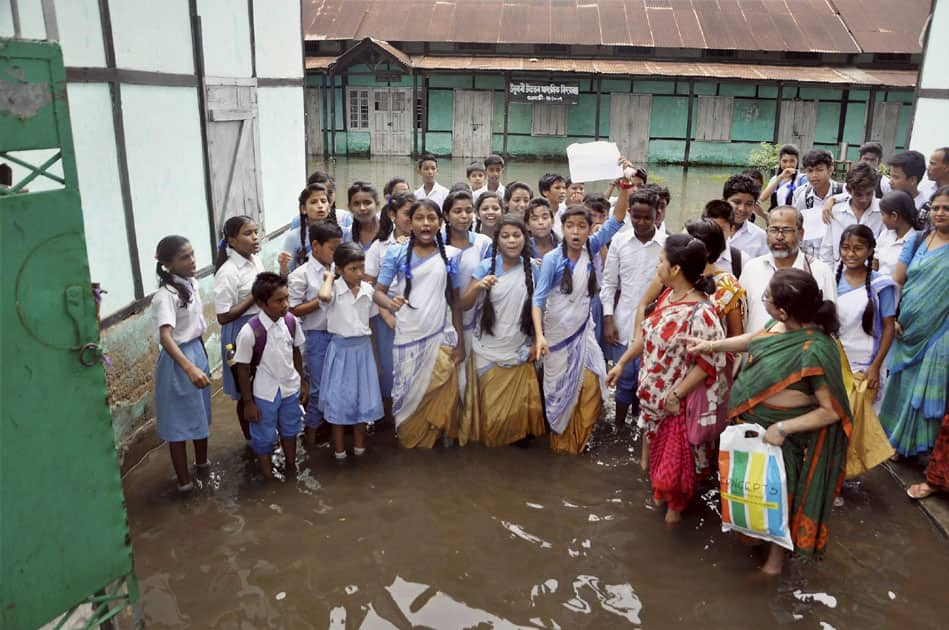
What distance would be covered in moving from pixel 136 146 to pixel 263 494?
259cm

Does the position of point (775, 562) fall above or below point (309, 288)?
below

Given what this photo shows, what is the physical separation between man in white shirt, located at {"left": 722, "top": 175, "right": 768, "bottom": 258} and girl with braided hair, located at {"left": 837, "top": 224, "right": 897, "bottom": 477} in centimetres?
91

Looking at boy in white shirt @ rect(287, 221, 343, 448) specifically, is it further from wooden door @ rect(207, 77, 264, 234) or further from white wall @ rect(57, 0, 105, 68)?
wooden door @ rect(207, 77, 264, 234)

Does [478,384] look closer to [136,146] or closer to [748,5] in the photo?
[136,146]

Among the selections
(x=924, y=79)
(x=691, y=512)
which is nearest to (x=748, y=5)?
(x=924, y=79)

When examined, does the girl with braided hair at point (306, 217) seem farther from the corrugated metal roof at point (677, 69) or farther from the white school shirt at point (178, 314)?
the corrugated metal roof at point (677, 69)

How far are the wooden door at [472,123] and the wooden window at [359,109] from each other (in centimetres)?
253

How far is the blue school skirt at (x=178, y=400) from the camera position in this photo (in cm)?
375

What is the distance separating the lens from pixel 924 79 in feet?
28.3

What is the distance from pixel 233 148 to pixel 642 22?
1672 cm

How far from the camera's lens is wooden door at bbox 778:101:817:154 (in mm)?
19219

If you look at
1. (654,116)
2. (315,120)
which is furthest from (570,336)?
(315,120)

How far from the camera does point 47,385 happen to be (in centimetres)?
206

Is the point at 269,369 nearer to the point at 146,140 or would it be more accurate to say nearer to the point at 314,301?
the point at 314,301
